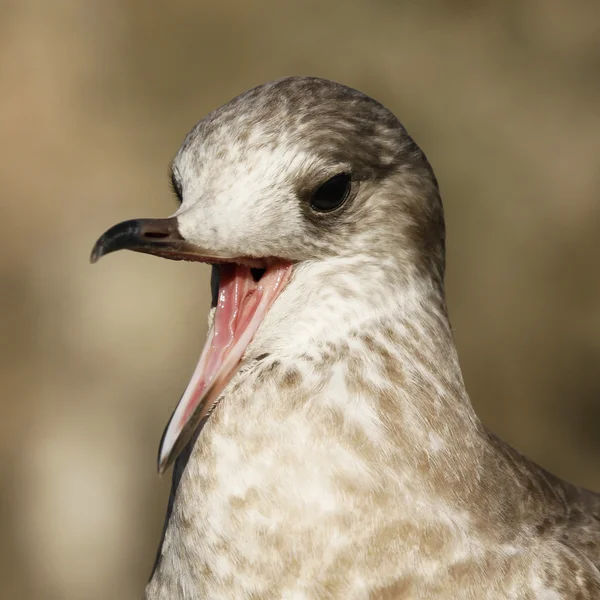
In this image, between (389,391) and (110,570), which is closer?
(389,391)

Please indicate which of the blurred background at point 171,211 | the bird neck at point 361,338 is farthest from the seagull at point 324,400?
the blurred background at point 171,211

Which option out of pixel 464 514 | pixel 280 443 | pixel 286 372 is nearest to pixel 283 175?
pixel 286 372

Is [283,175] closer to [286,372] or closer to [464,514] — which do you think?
[286,372]

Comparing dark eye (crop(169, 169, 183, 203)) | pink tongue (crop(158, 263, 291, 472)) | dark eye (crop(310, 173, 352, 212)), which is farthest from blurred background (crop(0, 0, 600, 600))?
dark eye (crop(310, 173, 352, 212))

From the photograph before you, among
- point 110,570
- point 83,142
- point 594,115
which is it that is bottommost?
point 110,570

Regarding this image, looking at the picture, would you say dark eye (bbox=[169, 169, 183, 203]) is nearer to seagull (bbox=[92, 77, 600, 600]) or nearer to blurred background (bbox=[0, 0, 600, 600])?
seagull (bbox=[92, 77, 600, 600])
